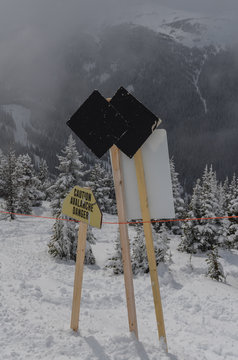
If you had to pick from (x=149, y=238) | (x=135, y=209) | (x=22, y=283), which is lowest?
(x=22, y=283)

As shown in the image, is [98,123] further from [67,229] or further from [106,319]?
[67,229]

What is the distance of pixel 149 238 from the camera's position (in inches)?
170

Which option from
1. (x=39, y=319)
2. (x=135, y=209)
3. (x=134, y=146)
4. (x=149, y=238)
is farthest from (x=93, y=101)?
(x=39, y=319)

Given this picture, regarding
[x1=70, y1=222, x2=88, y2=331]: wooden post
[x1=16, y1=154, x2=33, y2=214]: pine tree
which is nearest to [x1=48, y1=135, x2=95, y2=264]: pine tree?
[x1=70, y1=222, x2=88, y2=331]: wooden post

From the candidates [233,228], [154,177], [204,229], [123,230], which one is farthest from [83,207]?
[233,228]

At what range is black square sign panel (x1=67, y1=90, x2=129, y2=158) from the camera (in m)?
4.15

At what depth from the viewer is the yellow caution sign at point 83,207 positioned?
14.9ft

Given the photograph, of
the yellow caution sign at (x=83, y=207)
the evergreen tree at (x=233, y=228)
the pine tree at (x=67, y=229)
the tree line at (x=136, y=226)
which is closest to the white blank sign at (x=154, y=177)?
the yellow caution sign at (x=83, y=207)

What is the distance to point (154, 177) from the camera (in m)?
4.37

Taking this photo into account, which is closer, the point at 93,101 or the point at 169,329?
the point at 93,101

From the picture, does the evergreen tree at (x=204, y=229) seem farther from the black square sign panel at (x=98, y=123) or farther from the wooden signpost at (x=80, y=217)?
the black square sign panel at (x=98, y=123)

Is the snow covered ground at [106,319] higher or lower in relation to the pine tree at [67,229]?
lower

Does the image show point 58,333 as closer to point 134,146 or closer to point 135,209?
point 135,209

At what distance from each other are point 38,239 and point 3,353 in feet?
61.2
